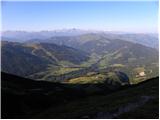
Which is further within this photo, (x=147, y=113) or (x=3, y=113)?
(x=3, y=113)

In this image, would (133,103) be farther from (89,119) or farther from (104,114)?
(89,119)

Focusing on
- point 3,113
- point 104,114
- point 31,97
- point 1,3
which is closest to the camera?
point 1,3

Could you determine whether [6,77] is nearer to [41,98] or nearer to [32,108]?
[41,98]

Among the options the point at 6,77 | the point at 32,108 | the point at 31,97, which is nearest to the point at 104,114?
the point at 32,108

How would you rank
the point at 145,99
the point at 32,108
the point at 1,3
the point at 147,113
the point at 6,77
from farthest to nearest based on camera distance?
1. the point at 6,77
2. the point at 32,108
3. the point at 145,99
4. the point at 147,113
5. the point at 1,3

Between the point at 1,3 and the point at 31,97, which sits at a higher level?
the point at 1,3

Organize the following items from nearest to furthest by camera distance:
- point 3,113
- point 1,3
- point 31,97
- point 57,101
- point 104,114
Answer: point 1,3 → point 104,114 → point 3,113 → point 31,97 → point 57,101

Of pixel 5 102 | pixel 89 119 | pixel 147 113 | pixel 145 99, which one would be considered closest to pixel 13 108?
pixel 5 102

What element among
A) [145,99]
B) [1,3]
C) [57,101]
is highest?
[1,3]

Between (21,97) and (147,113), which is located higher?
(147,113)
